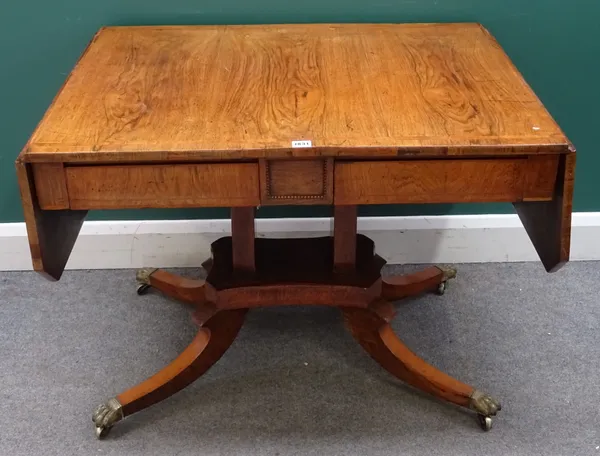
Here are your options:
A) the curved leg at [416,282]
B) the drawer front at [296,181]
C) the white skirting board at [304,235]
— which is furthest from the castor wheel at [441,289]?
the drawer front at [296,181]

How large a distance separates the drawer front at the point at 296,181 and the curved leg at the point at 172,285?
64 centimetres

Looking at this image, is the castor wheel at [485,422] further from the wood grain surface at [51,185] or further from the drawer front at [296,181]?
the wood grain surface at [51,185]

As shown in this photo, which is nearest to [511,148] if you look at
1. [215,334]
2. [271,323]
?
[215,334]

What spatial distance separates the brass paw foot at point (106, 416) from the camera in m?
1.61

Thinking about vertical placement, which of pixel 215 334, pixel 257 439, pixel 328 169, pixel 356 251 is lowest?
pixel 257 439

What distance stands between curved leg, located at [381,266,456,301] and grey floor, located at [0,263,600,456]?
0.04 meters

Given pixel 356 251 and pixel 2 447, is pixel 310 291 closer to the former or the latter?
pixel 356 251

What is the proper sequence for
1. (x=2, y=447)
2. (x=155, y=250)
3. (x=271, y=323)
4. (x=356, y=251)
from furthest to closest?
1. (x=155, y=250)
2. (x=271, y=323)
3. (x=356, y=251)
4. (x=2, y=447)

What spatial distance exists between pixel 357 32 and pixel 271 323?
2.36 ft

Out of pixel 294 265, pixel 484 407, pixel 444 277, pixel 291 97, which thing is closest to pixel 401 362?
pixel 484 407

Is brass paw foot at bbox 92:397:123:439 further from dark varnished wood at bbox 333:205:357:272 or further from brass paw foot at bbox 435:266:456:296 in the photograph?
brass paw foot at bbox 435:266:456:296

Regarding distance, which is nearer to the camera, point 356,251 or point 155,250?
point 356,251

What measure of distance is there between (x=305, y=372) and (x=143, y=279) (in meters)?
0.50

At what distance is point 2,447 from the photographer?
1608 mm
